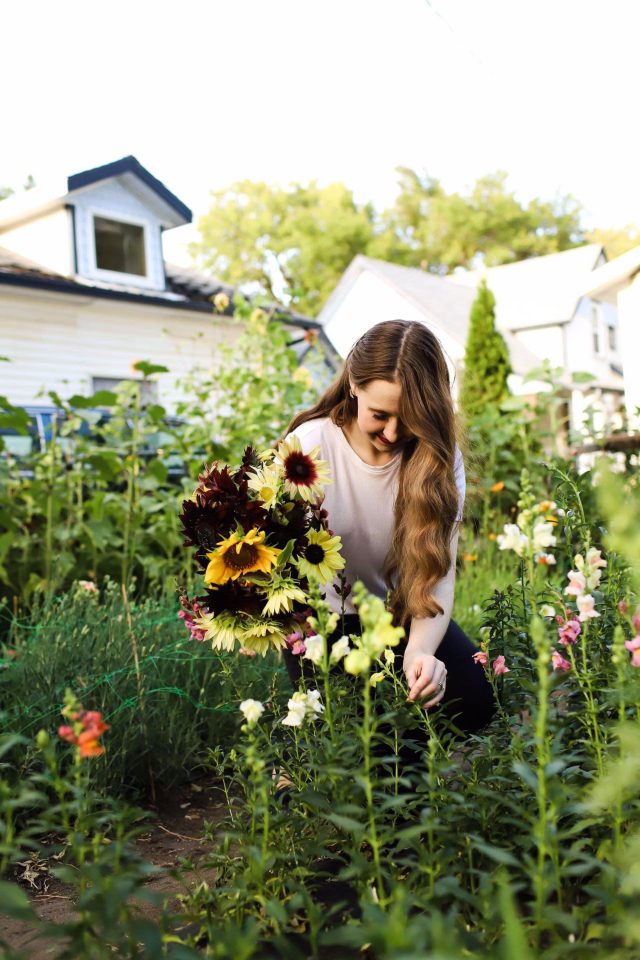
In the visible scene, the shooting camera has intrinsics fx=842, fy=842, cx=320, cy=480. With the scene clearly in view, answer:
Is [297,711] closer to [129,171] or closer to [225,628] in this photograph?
[225,628]

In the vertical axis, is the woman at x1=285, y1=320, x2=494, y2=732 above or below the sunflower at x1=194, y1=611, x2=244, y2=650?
above

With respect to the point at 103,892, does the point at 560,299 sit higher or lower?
higher

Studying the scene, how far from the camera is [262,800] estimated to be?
1.26 metres

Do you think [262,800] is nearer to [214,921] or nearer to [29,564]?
[214,921]

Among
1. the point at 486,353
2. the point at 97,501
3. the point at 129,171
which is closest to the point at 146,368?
the point at 97,501

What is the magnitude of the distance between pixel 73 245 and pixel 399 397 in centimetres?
961

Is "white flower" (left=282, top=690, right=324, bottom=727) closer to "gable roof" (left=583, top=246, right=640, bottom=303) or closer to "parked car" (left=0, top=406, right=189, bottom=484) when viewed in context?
"parked car" (left=0, top=406, right=189, bottom=484)

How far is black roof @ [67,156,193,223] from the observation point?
416 inches

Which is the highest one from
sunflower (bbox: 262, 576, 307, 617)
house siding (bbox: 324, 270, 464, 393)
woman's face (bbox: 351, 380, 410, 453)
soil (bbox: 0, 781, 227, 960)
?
house siding (bbox: 324, 270, 464, 393)

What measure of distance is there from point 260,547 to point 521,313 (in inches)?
883

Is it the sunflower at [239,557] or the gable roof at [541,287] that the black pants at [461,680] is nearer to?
the sunflower at [239,557]

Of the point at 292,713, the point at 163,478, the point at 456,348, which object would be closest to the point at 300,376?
the point at 163,478

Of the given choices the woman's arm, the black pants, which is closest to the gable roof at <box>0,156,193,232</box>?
the black pants

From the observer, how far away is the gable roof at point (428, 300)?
20.3 meters
